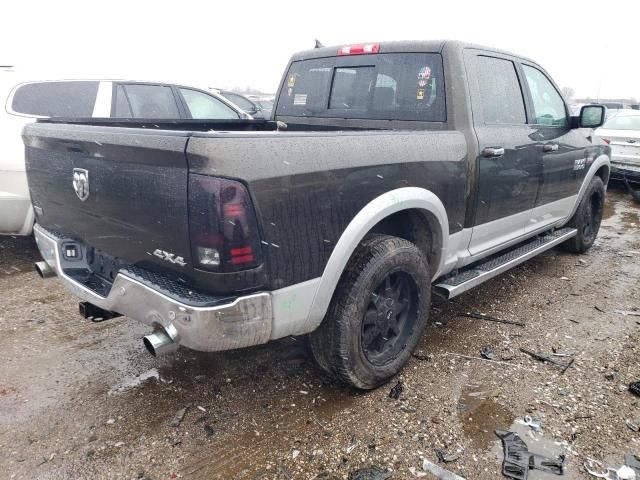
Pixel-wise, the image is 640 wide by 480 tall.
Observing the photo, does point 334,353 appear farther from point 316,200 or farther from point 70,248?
point 70,248

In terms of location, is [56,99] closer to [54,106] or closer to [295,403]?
[54,106]

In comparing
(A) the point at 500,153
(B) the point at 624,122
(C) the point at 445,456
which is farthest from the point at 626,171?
(C) the point at 445,456

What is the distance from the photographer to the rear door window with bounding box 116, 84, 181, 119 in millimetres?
5367

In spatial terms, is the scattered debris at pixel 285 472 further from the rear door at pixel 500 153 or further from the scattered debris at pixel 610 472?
the rear door at pixel 500 153

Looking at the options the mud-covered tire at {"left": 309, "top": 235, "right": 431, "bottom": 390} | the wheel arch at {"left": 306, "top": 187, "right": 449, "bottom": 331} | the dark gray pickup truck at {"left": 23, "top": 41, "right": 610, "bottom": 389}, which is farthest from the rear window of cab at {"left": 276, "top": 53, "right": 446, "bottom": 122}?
the mud-covered tire at {"left": 309, "top": 235, "right": 431, "bottom": 390}

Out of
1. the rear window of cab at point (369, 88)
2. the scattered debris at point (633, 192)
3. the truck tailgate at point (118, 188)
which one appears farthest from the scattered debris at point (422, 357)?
the scattered debris at point (633, 192)

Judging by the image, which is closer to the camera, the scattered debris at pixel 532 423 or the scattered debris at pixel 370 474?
the scattered debris at pixel 370 474

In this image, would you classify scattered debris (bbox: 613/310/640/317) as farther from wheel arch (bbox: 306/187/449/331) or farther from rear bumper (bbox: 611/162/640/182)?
rear bumper (bbox: 611/162/640/182)

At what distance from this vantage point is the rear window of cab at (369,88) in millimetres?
3254

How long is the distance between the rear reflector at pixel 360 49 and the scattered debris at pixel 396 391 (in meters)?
2.28

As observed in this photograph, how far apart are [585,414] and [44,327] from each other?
11.9ft

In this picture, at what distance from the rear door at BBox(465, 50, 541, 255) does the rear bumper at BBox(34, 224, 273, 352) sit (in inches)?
73.1

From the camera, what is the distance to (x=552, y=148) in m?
4.05

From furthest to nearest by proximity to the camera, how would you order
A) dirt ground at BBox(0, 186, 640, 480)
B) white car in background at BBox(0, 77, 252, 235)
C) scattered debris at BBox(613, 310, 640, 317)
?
white car in background at BBox(0, 77, 252, 235)
scattered debris at BBox(613, 310, 640, 317)
dirt ground at BBox(0, 186, 640, 480)
